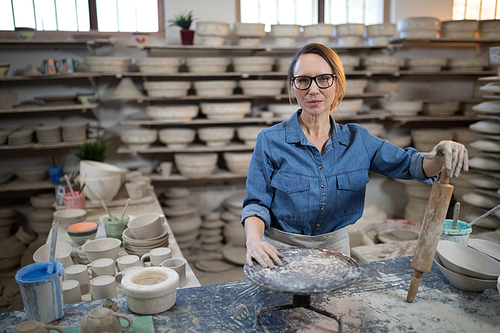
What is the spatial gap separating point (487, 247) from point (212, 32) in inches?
129

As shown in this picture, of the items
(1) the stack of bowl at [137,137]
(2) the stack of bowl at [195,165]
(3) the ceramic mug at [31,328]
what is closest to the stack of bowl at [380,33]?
(2) the stack of bowl at [195,165]

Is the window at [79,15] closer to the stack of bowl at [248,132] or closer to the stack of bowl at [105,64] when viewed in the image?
the stack of bowl at [105,64]

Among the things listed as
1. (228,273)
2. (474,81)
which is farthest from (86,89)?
(474,81)

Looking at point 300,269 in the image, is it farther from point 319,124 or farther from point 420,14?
point 420,14

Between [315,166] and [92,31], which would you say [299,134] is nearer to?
[315,166]

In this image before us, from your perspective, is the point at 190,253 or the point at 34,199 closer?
the point at 34,199

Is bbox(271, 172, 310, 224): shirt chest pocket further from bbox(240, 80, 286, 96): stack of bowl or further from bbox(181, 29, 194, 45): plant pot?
bbox(181, 29, 194, 45): plant pot

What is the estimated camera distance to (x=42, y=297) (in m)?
1.21

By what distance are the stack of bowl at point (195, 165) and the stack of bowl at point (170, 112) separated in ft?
1.33

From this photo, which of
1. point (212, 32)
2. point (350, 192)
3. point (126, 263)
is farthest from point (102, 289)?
point (212, 32)

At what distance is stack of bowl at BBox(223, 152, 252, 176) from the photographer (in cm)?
420

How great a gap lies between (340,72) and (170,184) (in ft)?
11.0

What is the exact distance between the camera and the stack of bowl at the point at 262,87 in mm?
4137

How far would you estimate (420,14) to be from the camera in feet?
16.0
